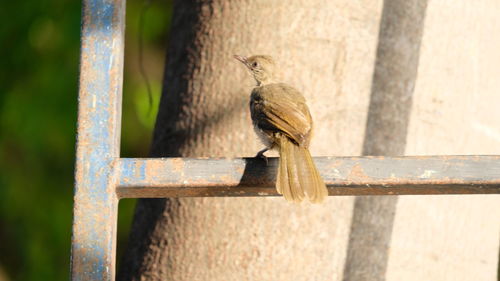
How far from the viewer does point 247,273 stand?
3117mm

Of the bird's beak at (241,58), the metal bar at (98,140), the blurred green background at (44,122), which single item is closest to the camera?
the metal bar at (98,140)

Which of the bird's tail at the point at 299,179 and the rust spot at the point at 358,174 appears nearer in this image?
the rust spot at the point at 358,174

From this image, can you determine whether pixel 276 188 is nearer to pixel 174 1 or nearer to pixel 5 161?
pixel 174 1

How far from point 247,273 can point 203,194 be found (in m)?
0.66

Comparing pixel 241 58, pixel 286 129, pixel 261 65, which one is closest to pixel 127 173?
pixel 241 58

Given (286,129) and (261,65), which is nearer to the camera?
(286,129)

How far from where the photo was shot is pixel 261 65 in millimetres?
3818

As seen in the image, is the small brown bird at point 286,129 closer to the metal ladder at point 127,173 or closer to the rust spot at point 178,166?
the metal ladder at point 127,173

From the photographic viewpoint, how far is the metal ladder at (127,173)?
2.45 meters

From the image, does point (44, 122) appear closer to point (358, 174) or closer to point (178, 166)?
point (178, 166)

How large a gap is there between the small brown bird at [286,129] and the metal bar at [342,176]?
123mm

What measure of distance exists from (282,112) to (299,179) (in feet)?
3.27

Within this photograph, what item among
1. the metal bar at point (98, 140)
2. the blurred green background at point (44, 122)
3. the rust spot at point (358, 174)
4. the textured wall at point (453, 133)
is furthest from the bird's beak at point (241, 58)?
the blurred green background at point (44, 122)

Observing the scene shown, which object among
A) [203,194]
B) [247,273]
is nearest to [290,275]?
[247,273]
